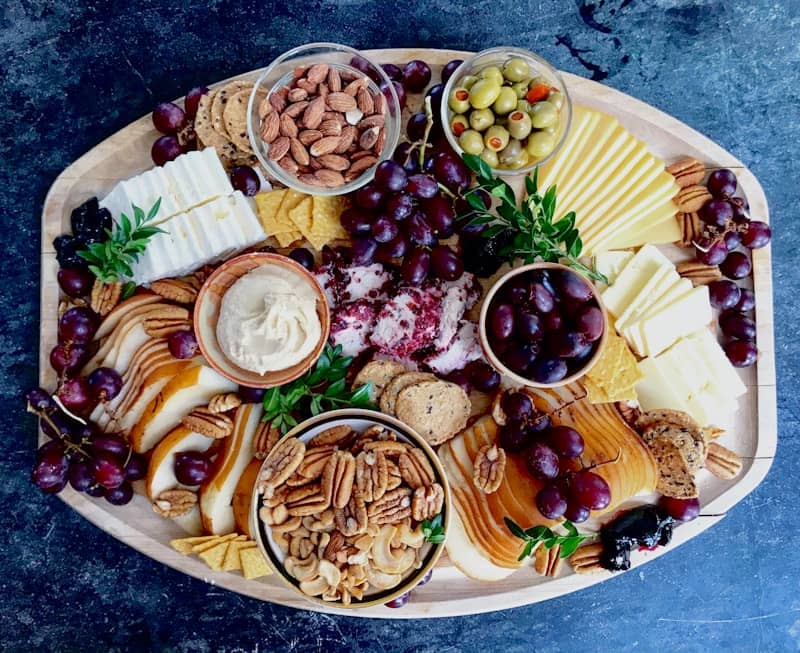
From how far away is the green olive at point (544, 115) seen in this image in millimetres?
1565

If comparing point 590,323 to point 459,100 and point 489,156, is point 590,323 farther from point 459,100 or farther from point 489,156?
point 459,100

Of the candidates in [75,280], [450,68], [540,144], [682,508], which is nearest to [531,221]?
[540,144]

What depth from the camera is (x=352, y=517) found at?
1464 millimetres

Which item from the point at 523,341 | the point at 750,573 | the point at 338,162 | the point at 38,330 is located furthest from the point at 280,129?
the point at 750,573

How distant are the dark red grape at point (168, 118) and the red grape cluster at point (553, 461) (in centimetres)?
102

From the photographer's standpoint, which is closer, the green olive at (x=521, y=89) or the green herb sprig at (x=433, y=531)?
the green herb sprig at (x=433, y=531)

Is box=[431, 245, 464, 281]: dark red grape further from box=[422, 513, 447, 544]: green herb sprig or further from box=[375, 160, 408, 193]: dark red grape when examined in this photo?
box=[422, 513, 447, 544]: green herb sprig

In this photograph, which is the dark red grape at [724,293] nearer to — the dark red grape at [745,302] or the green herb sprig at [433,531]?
the dark red grape at [745,302]

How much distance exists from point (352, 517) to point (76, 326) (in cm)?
78

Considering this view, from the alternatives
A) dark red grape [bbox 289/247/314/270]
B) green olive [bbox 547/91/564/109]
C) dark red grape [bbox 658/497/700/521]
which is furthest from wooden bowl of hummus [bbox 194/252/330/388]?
dark red grape [bbox 658/497/700/521]

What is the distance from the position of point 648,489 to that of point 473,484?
0.41 meters

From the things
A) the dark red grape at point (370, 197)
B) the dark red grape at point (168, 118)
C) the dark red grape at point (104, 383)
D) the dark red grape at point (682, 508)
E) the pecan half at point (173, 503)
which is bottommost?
the dark red grape at point (682, 508)

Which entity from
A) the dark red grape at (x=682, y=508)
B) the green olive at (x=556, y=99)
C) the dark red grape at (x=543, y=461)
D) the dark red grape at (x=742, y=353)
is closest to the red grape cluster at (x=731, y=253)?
the dark red grape at (x=742, y=353)

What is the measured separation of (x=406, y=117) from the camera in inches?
68.9
